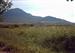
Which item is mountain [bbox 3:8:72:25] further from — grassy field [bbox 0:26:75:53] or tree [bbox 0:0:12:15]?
grassy field [bbox 0:26:75:53]

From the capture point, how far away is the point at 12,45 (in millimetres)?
16062

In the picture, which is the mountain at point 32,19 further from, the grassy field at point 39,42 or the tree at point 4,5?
the grassy field at point 39,42

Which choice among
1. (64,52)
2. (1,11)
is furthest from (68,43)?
(1,11)

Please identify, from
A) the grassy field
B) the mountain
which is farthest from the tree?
the grassy field

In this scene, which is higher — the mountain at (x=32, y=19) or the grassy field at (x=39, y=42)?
the grassy field at (x=39, y=42)

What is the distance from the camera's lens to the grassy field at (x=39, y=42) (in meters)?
15.3

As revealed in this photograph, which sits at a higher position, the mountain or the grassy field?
the grassy field

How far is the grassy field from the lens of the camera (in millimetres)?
15323

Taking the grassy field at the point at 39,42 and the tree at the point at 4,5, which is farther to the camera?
the tree at the point at 4,5

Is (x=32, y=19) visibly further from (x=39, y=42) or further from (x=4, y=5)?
(x=39, y=42)

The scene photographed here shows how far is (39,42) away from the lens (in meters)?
17.2

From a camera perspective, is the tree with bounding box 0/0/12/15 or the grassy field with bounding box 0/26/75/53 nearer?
the grassy field with bounding box 0/26/75/53

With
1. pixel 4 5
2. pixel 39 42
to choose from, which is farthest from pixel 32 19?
pixel 39 42

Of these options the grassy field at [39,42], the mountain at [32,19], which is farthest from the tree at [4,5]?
the grassy field at [39,42]
